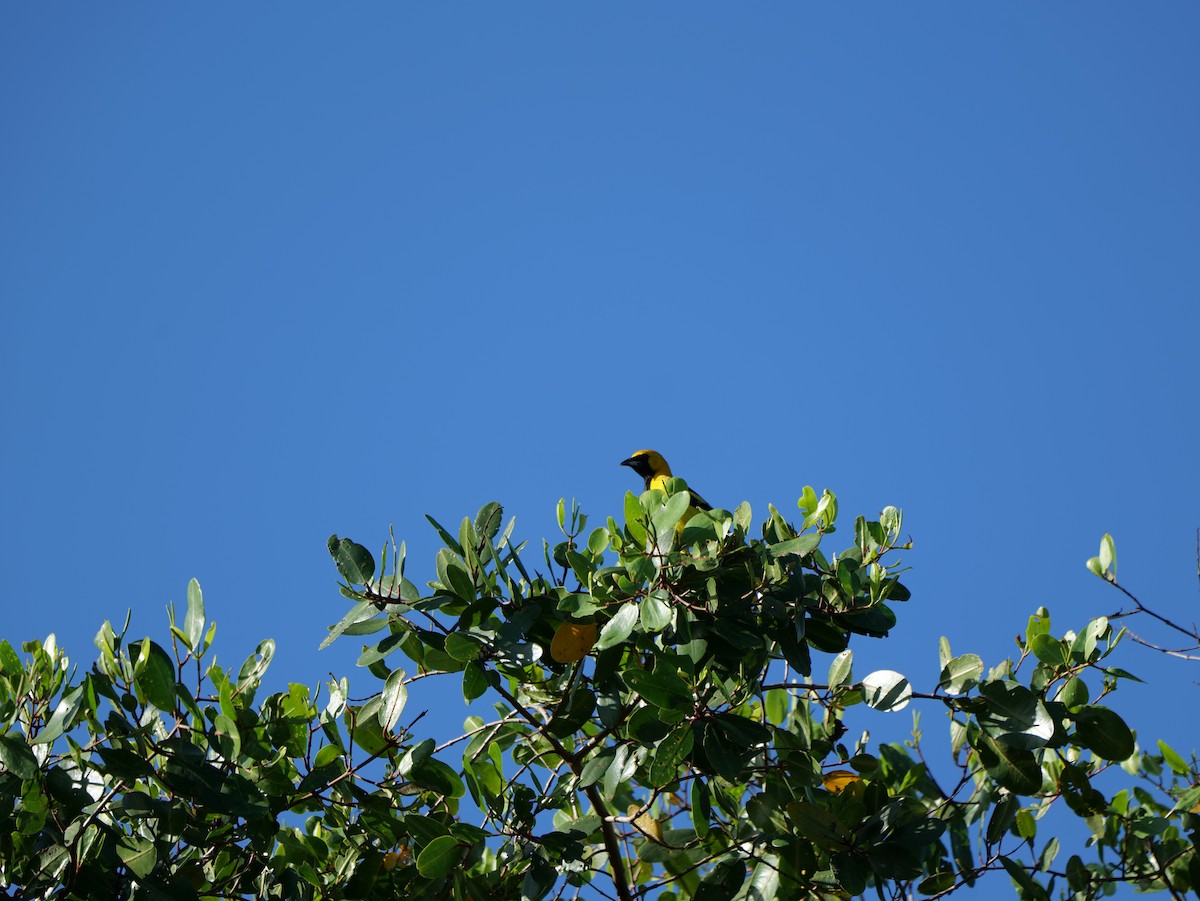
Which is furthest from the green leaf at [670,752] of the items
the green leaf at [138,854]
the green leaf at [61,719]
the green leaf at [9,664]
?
the green leaf at [9,664]

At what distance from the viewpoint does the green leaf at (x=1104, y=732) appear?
3.33 meters

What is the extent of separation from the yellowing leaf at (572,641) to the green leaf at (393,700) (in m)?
0.49

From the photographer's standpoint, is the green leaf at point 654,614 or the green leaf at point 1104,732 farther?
the green leaf at point 1104,732

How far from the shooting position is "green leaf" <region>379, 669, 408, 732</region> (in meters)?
3.60

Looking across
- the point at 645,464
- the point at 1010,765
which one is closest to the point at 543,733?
the point at 1010,765

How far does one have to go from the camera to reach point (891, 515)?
3.77 metres

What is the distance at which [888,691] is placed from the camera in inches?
131

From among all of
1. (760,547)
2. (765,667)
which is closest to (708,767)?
(765,667)

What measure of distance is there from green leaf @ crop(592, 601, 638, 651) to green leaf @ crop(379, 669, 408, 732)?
70 centimetres

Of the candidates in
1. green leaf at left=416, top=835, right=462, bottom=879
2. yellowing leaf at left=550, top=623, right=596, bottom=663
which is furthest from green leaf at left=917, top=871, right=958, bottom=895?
green leaf at left=416, top=835, right=462, bottom=879

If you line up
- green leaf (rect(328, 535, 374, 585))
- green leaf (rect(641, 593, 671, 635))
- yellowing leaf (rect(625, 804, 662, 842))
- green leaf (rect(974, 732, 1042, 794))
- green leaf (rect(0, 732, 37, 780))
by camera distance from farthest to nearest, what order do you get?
yellowing leaf (rect(625, 804, 662, 842)) → green leaf (rect(328, 535, 374, 585)) → green leaf (rect(974, 732, 1042, 794)) → green leaf (rect(641, 593, 671, 635)) → green leaf (rect(0, 732, 37, 780))

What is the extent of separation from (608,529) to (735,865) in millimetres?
1087

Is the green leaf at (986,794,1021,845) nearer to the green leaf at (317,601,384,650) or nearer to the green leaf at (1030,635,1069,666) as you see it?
the green leaf at (1030,635,1069,666)

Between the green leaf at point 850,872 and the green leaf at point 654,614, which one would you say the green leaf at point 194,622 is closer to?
the green leaf at point 654,614
